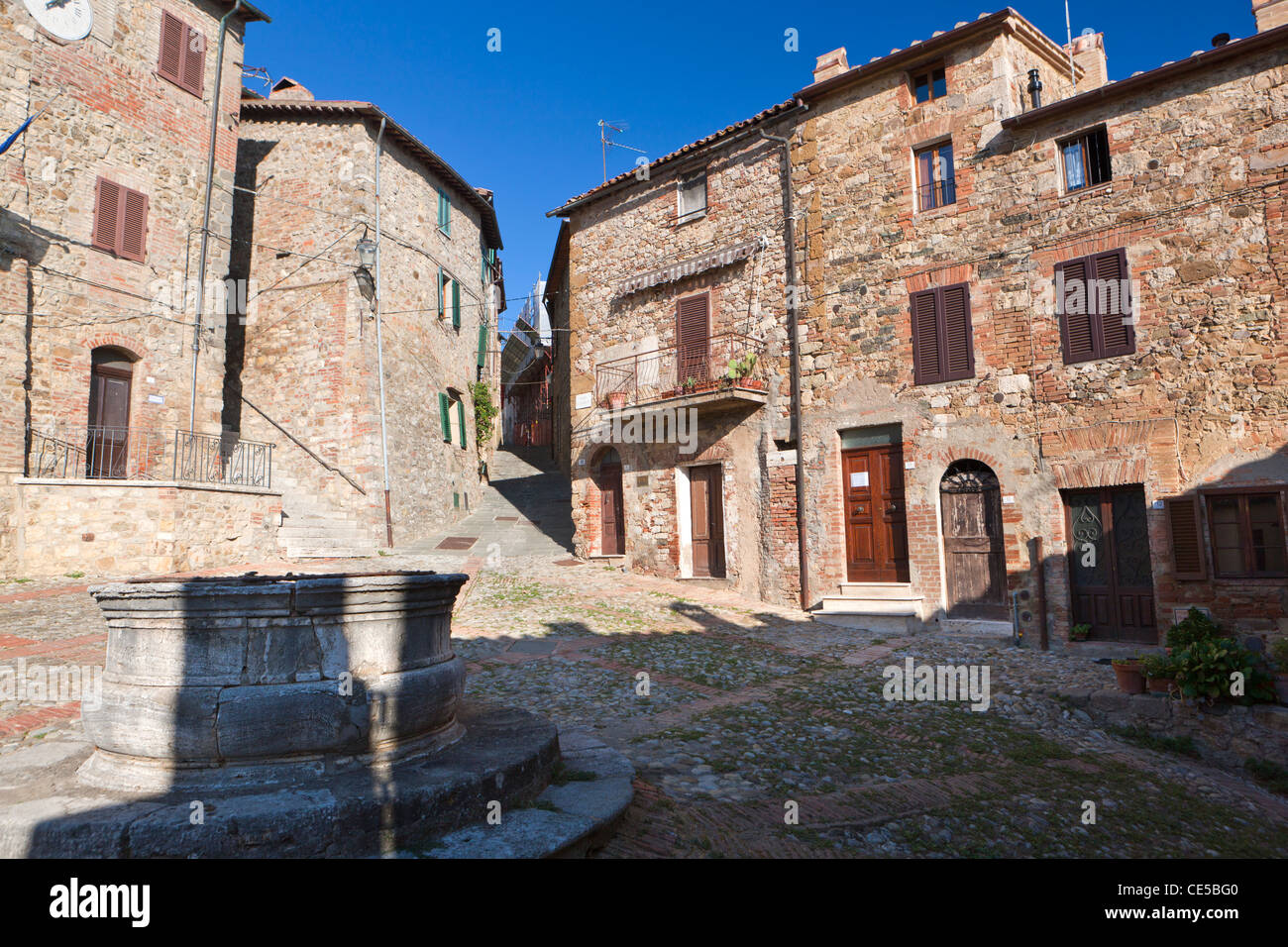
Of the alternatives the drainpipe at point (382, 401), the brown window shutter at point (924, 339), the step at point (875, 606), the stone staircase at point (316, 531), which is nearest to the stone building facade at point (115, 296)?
the stone staircase at point (316, 531)

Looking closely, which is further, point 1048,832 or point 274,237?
point 274,237

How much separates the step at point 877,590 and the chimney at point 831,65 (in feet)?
30.1

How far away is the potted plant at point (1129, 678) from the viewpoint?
24.8 feet

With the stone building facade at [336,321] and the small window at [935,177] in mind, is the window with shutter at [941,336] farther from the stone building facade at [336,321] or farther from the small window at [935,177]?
the stone building facade at [336,321]

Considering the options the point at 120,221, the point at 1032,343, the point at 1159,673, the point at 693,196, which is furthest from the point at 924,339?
the point at 120,221

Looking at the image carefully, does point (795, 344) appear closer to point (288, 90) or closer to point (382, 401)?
point (382, 401)

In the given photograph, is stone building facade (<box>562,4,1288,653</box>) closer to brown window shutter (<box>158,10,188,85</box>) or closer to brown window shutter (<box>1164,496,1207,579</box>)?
brown window shutter (<box>1164,496,1207,579</box>)

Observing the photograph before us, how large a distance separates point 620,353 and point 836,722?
1133cm

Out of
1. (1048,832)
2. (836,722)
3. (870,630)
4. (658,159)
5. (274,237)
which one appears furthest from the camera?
(274,237)

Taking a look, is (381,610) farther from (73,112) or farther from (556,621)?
(73,112)

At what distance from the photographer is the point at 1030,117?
1134cm

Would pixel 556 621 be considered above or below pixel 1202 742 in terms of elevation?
above
